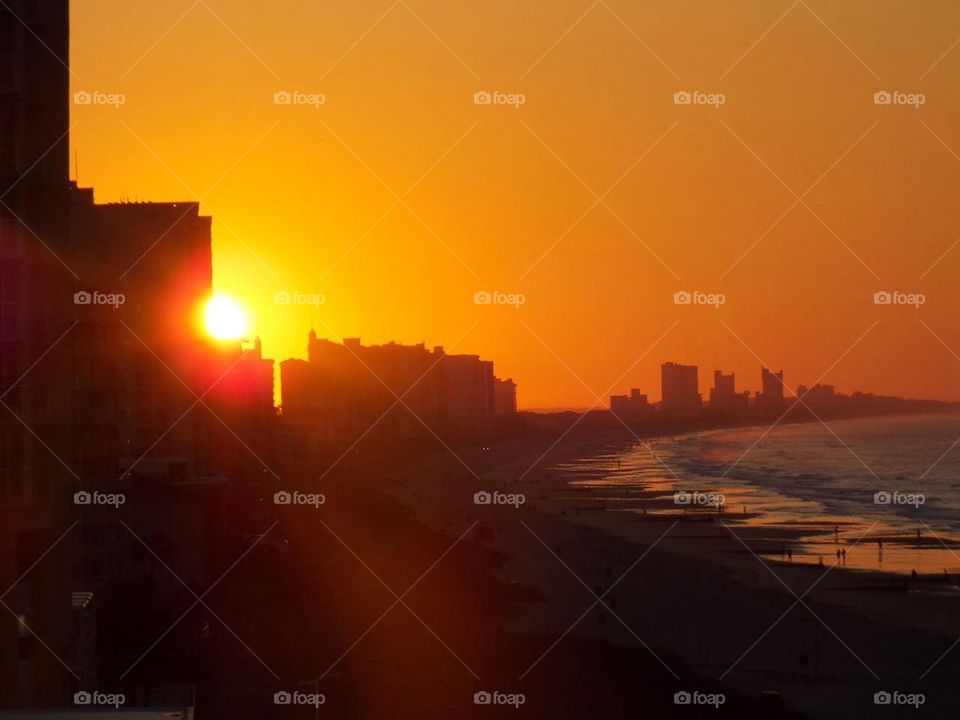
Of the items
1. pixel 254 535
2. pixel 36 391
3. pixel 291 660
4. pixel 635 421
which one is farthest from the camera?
pixel 635 421

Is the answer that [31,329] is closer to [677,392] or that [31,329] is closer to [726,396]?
[677,392]

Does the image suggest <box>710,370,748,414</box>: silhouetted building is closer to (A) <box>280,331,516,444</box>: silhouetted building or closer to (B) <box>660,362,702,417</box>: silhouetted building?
(B) <box>660,362,702,417</box>: silhouetted building

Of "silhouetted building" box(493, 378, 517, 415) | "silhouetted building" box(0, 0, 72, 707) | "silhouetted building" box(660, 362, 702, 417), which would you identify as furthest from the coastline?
"silhouetted building" box(660, 362, 702, 417)

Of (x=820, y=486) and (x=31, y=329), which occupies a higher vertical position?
(x=820, y=486)

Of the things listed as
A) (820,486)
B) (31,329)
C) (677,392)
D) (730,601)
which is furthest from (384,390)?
A: (31,329)

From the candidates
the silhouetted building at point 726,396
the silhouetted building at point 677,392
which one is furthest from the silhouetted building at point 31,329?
the silhouetted building at point 726,396

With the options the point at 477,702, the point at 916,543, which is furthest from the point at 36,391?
the point at 916,543

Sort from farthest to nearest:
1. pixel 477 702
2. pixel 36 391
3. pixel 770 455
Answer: pixel 770 455 → pixel 477 702 → pixel 36 391

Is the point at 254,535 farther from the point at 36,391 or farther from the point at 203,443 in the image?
the point at 36,391
